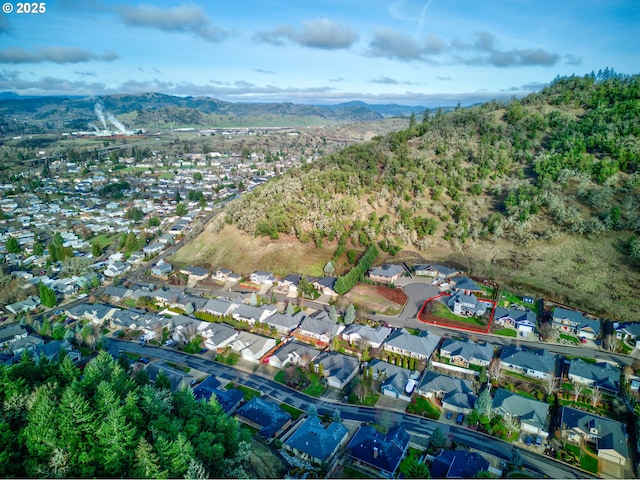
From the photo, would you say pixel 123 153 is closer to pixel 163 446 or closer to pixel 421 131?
pixel 421 131

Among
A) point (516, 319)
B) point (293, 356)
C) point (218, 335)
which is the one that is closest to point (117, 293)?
point (218, 335)

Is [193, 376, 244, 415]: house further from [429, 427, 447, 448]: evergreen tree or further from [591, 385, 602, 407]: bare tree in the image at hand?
[591, 385, 602, 407]: bare tree

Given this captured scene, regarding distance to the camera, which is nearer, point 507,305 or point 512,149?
point 507,305

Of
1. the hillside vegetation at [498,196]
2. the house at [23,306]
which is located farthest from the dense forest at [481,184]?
the house at [23,306]

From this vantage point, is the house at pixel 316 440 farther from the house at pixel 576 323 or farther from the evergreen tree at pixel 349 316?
the house at pixel 576 323


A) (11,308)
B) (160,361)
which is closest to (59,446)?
(160,361)

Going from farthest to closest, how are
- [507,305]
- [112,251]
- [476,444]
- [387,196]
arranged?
[112,251] < [387,196] < [507,305] < [476,444]
